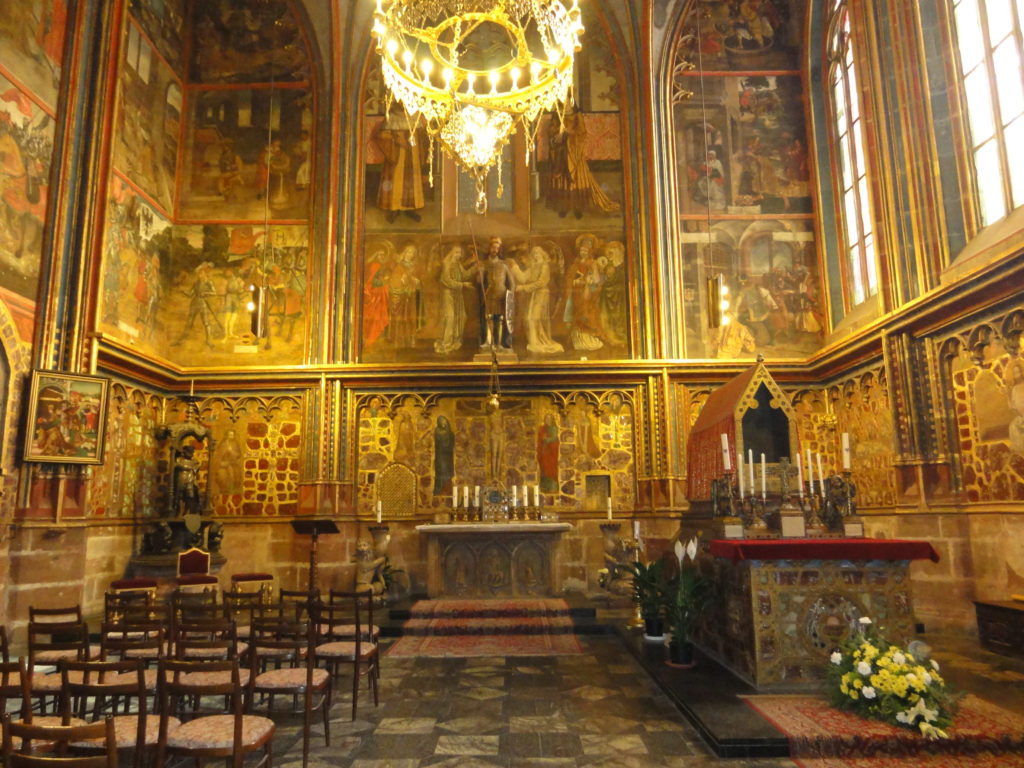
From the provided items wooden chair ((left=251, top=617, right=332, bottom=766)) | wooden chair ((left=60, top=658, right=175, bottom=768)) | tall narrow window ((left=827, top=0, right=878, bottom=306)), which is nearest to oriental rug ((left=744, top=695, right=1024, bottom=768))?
wooden chair ((left=251, top=617, right=332, bottom=766))

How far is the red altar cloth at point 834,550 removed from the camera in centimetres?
629

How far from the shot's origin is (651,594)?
869cm

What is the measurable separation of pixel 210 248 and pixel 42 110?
440 centimetres

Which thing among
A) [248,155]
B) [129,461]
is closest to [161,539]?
[129,461]

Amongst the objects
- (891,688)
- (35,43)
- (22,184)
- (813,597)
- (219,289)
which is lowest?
(891,688)

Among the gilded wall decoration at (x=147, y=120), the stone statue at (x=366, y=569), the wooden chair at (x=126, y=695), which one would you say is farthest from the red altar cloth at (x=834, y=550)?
the gilded wall decoration at (x=147, y=120)

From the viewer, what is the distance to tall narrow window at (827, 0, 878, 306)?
13172 millimetres

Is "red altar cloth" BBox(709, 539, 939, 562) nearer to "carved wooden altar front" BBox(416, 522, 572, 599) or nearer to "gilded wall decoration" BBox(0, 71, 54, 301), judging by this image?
"carved wooden altar front" BBox(416, 522, 572, 599)

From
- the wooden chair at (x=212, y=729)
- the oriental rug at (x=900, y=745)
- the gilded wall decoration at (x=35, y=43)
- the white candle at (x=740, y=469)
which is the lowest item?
the oriental rug at (x=900, y=745)

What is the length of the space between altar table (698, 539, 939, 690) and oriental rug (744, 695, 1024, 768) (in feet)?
3.34

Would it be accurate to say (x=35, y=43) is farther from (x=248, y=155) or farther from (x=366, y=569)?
(x=366, y=569)

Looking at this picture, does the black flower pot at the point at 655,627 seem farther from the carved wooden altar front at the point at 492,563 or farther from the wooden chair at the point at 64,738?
the wooden chair at the point at 64,738

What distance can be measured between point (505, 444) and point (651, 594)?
568 centimetres

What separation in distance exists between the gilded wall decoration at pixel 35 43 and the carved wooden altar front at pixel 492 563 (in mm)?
8913
